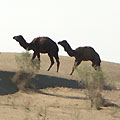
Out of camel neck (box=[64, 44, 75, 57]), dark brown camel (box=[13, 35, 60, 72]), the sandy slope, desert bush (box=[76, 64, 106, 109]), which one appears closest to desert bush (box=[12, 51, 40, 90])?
the sandy slope

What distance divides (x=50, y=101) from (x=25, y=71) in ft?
11.3

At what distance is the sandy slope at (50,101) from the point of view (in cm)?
1055

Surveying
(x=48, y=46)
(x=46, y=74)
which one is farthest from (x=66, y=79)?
(x=48, y=46)

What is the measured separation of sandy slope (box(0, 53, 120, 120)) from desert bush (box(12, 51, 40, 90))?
383 millimetres

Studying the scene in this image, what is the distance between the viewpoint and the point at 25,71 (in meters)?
16.8

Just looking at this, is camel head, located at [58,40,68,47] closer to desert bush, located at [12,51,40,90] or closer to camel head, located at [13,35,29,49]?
camel head, located at [13,35,29,49]

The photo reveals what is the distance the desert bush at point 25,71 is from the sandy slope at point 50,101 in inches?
15.1

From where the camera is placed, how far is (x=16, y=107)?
1171cm

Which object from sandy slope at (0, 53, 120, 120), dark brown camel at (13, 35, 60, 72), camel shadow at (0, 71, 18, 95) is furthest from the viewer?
dark brown camel at (13, 35, 60, 72)

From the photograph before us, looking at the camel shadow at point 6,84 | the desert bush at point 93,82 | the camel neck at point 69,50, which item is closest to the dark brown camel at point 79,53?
the camel neck at point 69,50

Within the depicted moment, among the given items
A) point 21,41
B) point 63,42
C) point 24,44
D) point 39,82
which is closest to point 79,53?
point 63,42

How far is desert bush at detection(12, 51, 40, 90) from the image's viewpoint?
16438 mm

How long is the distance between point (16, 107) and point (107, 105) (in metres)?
3.58

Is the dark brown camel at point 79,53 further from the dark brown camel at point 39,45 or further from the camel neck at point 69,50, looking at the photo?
Answer: the dark brown camel at point 39,45
